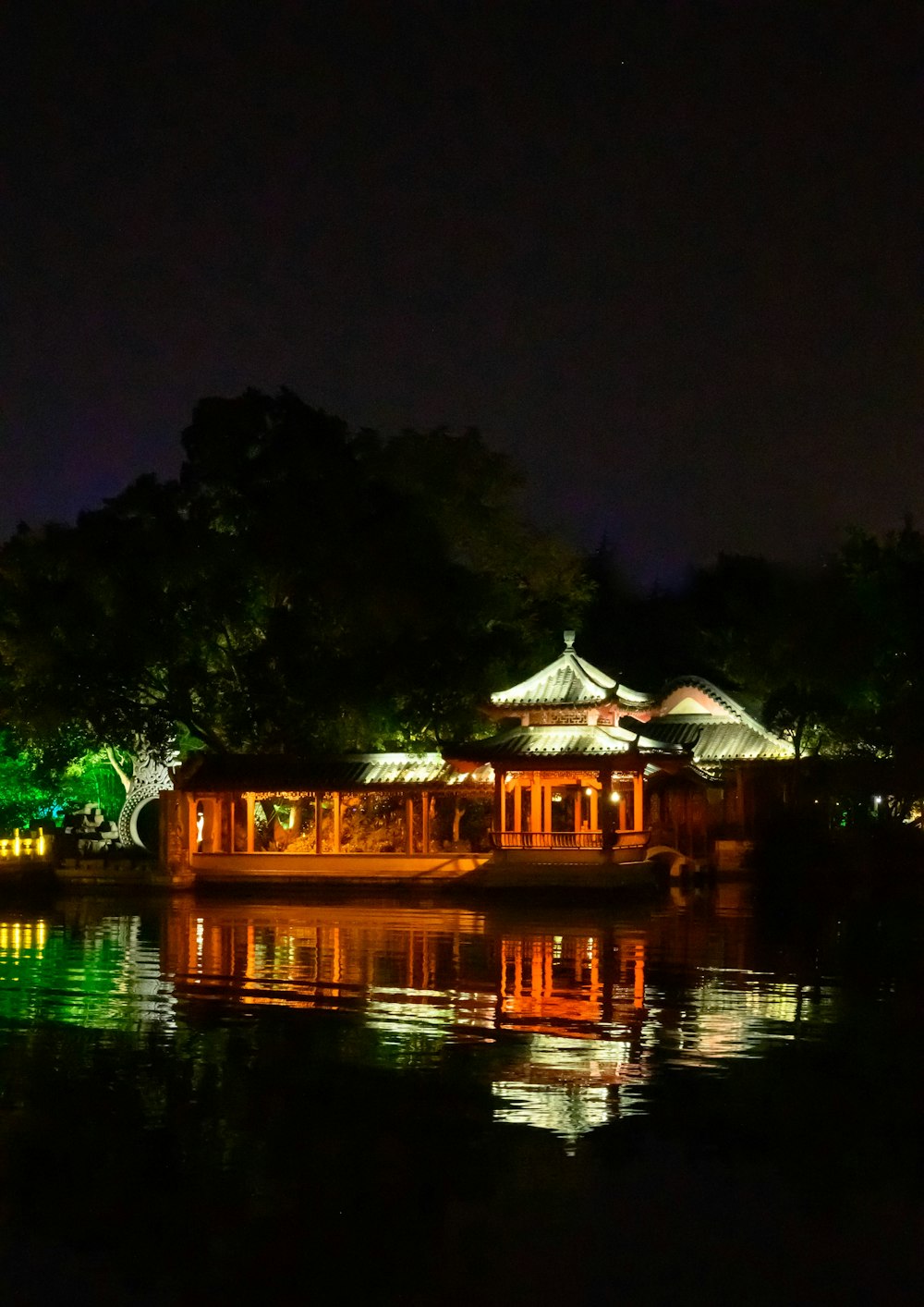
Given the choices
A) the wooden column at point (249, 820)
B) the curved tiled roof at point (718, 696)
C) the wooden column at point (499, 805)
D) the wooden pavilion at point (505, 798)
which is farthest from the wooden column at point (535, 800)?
the curved tiled roof at point (718, 696)

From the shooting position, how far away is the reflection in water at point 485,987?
1297 centimetres

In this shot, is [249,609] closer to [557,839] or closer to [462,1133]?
[557,839]

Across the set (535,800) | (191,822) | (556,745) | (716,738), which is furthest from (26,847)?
(716,738)

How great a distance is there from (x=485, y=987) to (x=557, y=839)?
19.2m

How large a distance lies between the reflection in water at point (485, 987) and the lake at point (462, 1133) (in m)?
0.08

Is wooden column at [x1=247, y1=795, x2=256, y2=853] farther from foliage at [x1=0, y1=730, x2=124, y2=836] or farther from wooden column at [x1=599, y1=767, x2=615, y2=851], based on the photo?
wooden column at [x1=599, y1=767, x2=615, y2=851]

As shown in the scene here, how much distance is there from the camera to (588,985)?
1845 cm

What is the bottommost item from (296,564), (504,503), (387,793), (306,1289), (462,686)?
(306,1289)

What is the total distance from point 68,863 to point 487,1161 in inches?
1390

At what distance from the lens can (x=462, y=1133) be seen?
10.3 metres

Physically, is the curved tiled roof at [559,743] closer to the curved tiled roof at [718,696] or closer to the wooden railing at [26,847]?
the curved tiled roof at [718,696]

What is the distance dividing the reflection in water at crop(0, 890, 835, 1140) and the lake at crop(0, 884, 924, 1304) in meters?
0.08

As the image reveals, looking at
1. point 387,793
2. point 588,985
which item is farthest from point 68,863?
point 588,985

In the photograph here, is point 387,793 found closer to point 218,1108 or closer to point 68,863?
point 68,863
